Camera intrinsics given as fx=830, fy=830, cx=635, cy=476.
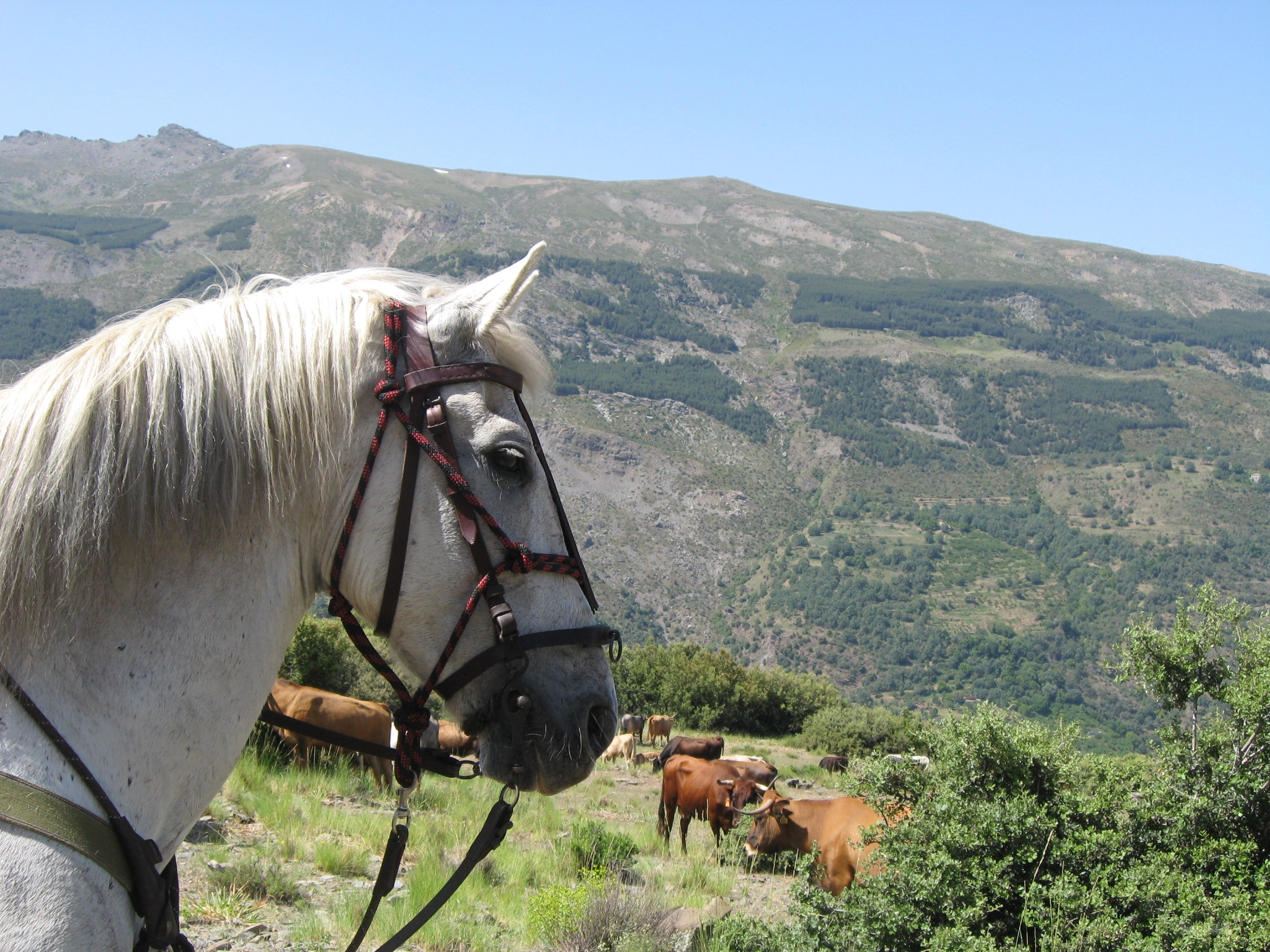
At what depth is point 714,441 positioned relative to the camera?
14150 centimetres

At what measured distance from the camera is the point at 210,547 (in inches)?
60.4

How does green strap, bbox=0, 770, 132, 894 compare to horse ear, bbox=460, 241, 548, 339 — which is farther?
horse ear, bbox=460, 241, 548, 339

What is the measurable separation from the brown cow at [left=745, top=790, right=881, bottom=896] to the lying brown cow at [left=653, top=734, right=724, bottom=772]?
6.25 m

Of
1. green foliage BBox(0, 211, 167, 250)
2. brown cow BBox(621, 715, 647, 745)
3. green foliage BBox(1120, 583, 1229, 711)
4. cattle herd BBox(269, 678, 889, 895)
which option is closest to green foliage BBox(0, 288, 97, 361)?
brown cow BBox(621, 715, 647, 745)

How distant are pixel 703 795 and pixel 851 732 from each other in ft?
48.7

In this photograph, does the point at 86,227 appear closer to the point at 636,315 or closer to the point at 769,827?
the point at 636,315

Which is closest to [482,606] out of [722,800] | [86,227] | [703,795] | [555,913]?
[555,913]

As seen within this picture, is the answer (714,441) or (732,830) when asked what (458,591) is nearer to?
(732,830)

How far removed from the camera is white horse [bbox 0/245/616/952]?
4.50 feet

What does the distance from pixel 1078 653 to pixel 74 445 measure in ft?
339

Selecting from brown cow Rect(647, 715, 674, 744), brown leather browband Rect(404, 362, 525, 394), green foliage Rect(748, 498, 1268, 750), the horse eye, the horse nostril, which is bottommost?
green foliage Rect(748, 498, 1268, 750)

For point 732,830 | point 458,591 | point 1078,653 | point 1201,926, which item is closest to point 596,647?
point 458,591

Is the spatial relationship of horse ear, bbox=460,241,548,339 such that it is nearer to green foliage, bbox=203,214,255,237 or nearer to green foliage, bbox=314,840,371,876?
green foliage, bbox=314,840,371,876

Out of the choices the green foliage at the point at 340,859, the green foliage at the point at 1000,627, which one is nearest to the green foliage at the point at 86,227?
the green foliage at the point at 1000,627
